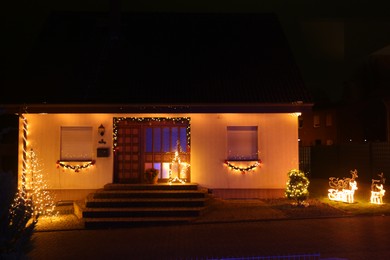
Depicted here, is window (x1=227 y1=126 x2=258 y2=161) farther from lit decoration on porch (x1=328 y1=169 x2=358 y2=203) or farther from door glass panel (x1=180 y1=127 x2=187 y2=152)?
lit decoration on porch (x1=328 y1=169 x2=358 y2=203)

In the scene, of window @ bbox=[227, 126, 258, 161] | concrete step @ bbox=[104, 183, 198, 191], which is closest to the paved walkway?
concrete step @ bbox=[104, 183, 198, 191]

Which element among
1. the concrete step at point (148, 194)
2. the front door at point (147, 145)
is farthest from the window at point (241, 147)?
the concrete step at point (148, 194)

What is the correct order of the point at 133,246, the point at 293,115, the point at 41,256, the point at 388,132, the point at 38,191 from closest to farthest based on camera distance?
1. the point at 41,256
2. the point at 133,246
3. the point at 38,191
4. the point at 293,115
5. the point at 388,132

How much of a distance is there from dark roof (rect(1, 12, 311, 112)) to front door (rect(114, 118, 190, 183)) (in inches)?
36.5

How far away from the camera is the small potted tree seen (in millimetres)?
17156

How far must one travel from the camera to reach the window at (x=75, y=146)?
17719 mm

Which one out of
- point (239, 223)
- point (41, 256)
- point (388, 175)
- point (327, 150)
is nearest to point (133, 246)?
point (41, 256)

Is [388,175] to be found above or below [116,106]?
below

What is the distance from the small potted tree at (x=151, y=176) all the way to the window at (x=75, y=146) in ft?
6.99

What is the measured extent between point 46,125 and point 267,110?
7.64 meters

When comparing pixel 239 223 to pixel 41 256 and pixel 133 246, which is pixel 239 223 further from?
pixel 41 256

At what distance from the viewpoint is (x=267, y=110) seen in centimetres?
1728

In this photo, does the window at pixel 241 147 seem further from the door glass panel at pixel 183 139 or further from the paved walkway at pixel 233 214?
the paved walkway at pixel 233 214

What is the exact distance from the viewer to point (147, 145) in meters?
18.0
